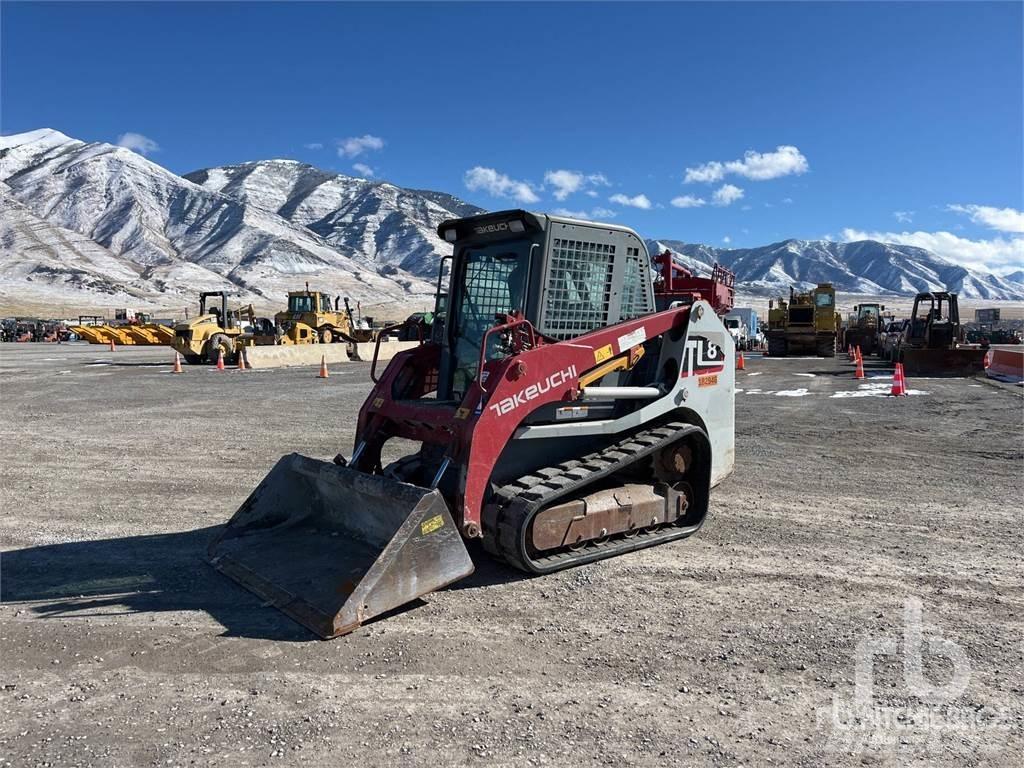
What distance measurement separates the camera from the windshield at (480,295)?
578 centimetres

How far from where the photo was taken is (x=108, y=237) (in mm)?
161375

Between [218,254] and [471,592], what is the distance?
6777 inches

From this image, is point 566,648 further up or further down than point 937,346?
further down

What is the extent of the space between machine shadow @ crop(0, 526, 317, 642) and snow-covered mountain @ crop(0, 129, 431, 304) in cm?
11488

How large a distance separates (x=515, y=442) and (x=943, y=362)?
21044mm

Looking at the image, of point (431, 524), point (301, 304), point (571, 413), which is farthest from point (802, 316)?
point (431, 524)

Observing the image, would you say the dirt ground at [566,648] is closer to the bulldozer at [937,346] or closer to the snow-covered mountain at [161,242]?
the bulldozer at [937,346]

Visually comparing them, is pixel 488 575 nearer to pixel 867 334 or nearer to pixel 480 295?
pixel 480 295

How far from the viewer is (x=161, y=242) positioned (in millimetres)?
166500

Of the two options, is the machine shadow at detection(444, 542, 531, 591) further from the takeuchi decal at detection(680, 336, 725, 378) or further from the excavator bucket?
the takeuchi decal at detection(680, 336, 725, 378)

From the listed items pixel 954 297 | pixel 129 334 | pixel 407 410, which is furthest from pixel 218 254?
pixel 407 410

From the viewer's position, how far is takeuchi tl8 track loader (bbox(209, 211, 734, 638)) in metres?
4.60

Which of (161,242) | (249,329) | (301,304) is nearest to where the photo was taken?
(249,329)

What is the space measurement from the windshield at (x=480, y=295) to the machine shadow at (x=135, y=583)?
2295mm
